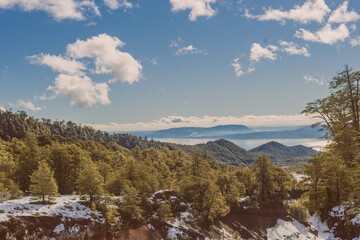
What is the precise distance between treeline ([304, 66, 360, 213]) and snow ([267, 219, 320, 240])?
51465 mm

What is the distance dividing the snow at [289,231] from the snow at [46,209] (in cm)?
4727

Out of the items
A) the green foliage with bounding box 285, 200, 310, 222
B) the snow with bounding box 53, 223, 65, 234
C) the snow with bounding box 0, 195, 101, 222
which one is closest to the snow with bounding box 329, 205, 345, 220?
the snow with bounding box 53, 223, 65, 234

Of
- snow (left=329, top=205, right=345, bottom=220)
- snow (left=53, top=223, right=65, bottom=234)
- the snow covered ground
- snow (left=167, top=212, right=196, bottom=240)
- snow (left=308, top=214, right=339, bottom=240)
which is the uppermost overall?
snow (left=329, top=205, right=345, bottom=220)

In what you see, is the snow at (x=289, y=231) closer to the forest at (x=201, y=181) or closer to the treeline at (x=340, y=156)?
the forest at (x=201, y=181)

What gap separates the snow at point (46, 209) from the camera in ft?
144

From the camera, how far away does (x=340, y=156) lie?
32156 millimetres

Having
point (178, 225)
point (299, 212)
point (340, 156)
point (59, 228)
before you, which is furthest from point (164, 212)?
point (299, 212)

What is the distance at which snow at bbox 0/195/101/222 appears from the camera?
144 ft

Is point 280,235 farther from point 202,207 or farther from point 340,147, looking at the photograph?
point 340,147

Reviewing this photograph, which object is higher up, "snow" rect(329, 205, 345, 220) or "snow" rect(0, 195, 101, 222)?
"snow" rect(329, 205, 345, 220)

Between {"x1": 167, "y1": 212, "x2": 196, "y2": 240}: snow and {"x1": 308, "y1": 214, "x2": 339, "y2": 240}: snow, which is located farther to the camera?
{"x1": 167, "y1": 212, "x2": 196, "y2": 240}: snow

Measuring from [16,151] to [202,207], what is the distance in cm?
9810

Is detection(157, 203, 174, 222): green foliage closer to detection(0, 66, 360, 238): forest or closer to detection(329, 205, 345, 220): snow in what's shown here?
detection(0, 66, 360, 238): forest

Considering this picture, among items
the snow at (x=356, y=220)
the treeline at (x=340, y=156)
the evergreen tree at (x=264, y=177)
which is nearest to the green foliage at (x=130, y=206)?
the treeline at (x=340, y=156)
